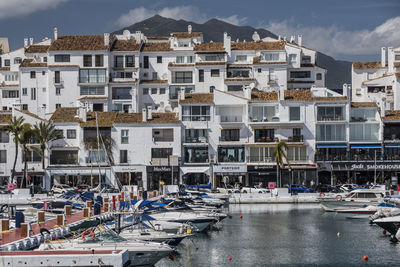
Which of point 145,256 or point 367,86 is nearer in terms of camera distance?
point 145,256

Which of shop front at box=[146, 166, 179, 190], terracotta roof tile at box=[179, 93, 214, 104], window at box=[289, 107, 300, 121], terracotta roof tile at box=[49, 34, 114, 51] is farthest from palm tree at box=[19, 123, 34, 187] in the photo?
window at box=[289, 107, 300, 121]

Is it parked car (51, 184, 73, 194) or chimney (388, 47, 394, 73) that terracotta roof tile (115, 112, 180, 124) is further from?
chimney (388, 47, 394, 73)

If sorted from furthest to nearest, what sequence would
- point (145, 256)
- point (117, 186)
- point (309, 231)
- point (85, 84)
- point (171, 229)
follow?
point (85, 84) → point (117, 186) → point (309, 231) → point (171, 229) → point (145, 256)

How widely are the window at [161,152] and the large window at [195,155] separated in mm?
2583

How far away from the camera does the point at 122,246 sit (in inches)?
1490

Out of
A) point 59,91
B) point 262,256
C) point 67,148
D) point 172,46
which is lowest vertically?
point 262,256

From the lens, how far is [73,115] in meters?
99.5

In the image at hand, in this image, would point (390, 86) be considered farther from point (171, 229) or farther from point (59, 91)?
point (171, 229)

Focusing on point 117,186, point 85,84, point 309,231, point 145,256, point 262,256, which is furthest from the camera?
point 85,84

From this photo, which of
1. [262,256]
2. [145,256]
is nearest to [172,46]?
[262,256]

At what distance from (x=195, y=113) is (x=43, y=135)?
20705mm

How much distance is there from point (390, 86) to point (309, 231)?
58722 mm

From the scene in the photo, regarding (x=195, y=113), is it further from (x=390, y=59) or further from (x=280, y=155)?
(x=390, y=59)

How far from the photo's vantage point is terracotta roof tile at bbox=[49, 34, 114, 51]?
11269 cm
